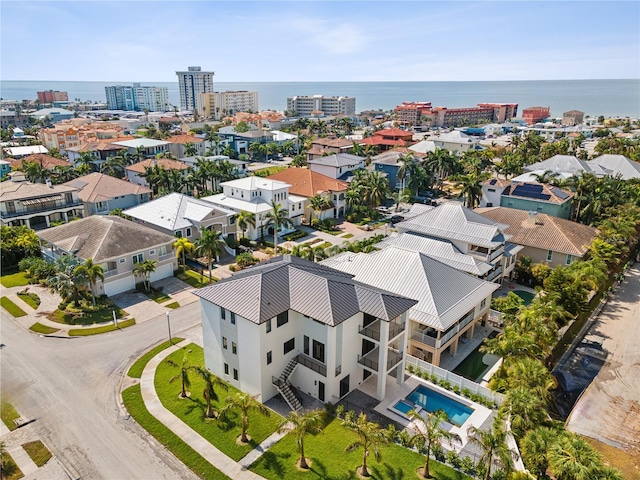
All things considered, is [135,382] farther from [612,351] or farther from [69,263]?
[612,351]

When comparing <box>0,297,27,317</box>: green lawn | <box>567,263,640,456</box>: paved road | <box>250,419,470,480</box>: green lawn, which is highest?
<box>0,297,27,317</box>: green lawn

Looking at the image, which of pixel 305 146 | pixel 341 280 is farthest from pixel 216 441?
pixel 305 146

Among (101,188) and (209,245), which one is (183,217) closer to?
(209,245)

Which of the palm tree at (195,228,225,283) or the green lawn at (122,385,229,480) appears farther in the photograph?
the palm tree at (195,228,225,283)

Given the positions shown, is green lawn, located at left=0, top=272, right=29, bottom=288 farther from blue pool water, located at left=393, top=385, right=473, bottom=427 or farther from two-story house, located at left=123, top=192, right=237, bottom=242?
blue pool water, located at left=393, top=385, right=473, bottom=427

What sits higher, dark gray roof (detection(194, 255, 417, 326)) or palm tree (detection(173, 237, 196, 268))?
dark gray roof (detection(194, 255, 417, 326))

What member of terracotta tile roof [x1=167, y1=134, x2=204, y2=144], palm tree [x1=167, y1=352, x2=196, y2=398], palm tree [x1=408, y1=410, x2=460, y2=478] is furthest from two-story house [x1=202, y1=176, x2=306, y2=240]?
terracotta tile roof [x1=167, y1=134, x2=204, y2=144]

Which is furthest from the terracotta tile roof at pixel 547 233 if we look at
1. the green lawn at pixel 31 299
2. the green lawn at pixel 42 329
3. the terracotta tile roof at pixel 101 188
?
the terracotta tile roof at pixel 101 188

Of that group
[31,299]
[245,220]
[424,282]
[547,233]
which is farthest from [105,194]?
[547,233]
